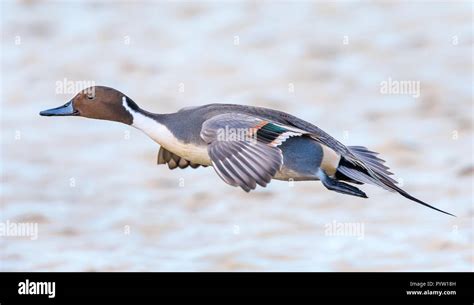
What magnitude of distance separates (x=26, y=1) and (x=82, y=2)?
2.06 ft

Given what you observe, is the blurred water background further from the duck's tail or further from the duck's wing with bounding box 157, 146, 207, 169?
the duck's tail

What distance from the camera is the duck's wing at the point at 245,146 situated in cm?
545

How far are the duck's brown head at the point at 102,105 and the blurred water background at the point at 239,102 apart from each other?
3221mm

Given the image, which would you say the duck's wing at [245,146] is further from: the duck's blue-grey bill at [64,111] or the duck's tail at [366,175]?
the duck's blue-grey bill at [64,111]

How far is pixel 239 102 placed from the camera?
37.4ft

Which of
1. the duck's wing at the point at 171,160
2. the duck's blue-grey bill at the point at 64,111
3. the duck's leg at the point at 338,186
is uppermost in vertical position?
the duck's blue-grey bill at the point at 64,111

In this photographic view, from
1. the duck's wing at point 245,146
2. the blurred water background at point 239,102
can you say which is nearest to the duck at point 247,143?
the duck's wing at point 245,146

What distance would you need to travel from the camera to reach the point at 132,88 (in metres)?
11.9

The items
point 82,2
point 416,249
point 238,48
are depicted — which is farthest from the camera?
point 82,2

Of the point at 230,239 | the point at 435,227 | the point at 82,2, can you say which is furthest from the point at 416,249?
the point at 82,2

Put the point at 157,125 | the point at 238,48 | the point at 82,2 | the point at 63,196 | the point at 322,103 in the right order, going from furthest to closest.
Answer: the point at 82,2
the point at 238,48
the point at 322,103
the point at 63,196
the point at 157,125
